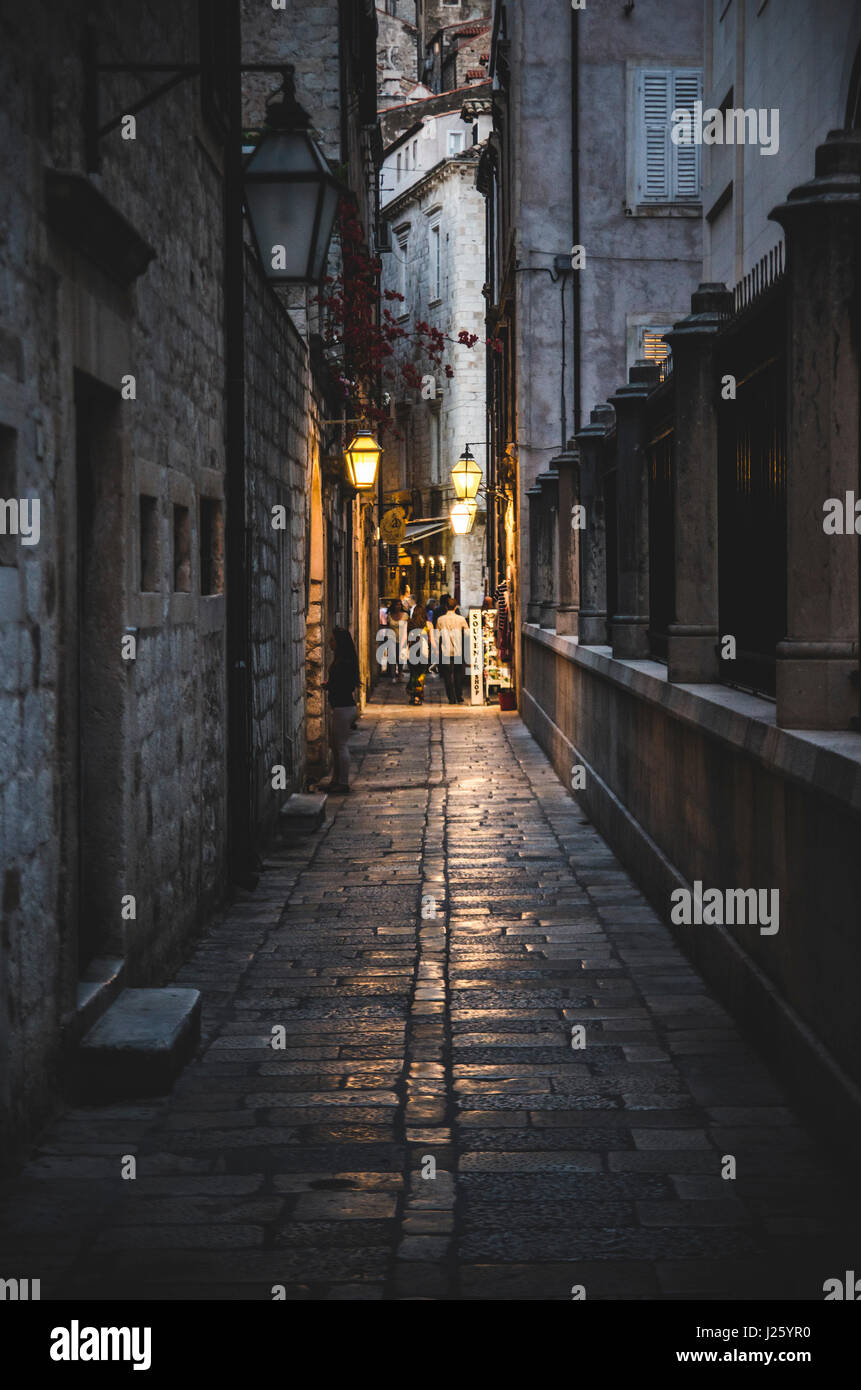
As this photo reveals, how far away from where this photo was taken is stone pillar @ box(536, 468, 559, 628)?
64.7ft

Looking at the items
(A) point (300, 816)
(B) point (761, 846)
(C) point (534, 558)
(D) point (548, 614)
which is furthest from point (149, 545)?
(C) point (534, 558)

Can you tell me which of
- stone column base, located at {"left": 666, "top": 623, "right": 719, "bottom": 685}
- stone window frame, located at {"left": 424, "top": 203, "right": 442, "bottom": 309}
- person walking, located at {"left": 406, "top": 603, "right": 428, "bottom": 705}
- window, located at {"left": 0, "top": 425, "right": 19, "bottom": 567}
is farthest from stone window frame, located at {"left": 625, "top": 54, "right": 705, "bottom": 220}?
stone window frame, located at {"left": 424, "top": 203, "right": 442, "bottom": 309}

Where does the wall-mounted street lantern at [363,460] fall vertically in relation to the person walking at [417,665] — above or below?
above

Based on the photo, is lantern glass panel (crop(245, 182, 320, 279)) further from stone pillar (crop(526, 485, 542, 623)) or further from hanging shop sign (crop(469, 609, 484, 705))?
hanging shop sign (crop(469, 609, 484, 705))

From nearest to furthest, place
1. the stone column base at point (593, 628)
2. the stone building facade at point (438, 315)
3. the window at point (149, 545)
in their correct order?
the window at point (149, 545) < the stone column base at point (593, 628) < the stone building facade at point (438, 315)

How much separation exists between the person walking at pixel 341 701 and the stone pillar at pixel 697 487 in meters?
6.75

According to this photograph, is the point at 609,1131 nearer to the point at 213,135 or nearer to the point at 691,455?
the point at 691,455

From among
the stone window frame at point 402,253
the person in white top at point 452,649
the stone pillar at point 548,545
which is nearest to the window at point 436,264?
the stone window frame at point 402,253

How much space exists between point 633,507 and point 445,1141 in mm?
6331

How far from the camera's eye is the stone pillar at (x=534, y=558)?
2188cm

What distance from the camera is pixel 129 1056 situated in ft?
17.9

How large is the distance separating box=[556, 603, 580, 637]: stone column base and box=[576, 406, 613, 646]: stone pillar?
8.17 ft

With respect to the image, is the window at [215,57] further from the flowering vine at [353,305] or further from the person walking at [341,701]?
the person walking at [341,701]

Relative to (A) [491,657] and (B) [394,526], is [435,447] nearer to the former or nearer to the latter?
(B) [394,526]
